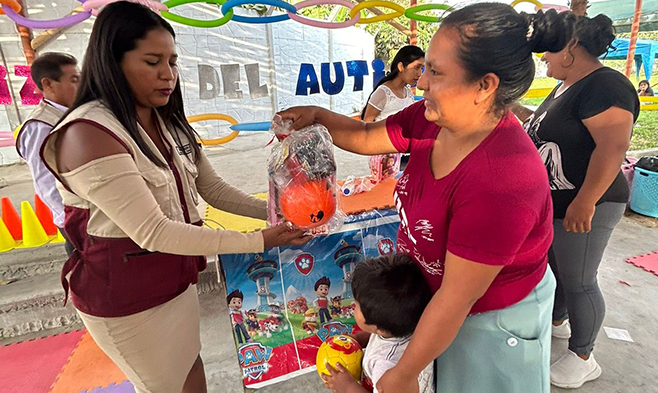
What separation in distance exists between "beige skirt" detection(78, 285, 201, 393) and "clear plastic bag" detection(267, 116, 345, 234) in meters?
0.54

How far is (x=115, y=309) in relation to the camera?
133cm

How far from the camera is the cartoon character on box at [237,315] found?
86.6 inches

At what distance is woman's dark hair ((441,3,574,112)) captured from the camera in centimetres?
94

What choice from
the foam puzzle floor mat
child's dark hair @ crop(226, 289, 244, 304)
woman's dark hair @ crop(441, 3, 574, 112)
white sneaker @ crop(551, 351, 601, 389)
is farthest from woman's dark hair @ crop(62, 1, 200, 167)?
white sneaker @ crop(551, 351, 601, 389)

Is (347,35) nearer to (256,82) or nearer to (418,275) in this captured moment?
(256,82)

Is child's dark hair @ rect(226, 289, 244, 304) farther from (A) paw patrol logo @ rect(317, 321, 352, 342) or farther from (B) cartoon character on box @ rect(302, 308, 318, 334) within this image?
(A) paw patrol logo @ rect(317, 321, 352, 342)

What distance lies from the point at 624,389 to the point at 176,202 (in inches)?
106

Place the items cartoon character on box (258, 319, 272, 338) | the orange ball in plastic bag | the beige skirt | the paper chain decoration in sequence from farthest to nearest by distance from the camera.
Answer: the paper chain decoration
cartoon character on box (258, 319, 272, 338)
the orange ball in plastic bag
the beige skirt

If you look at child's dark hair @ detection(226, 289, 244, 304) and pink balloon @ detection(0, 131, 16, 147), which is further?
pink balloon @ detection(0, 131, 16, 147)

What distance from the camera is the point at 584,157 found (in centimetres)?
197

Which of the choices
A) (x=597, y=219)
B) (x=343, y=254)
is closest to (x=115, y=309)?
(x=343, y=254)

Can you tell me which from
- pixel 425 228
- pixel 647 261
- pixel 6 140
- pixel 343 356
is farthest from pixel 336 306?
pixel 6 140

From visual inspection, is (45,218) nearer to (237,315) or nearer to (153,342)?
(237,315)

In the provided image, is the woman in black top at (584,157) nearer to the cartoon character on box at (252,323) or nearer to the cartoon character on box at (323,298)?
the cartoon character on box at (323,298)
